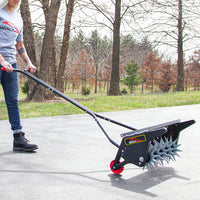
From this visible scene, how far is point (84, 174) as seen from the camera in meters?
3.14

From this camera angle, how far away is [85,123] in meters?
6.36

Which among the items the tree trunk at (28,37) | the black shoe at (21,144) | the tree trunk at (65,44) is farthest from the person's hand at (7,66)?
the tree trunk at (65,44)

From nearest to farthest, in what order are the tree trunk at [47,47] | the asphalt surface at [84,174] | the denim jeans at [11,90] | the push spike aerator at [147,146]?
the asphalt surface at [84,174] < the push spike aerator at [147,146] < the denim jeans at [11,90] < the tree trunk at [47,47]

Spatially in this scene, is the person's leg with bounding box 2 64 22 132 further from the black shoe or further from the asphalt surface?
the asphalt surface

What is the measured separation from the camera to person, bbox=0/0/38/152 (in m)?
3.73

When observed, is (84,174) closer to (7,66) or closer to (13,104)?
(13,104)

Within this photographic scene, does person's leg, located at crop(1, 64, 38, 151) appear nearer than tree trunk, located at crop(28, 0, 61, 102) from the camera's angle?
Yes

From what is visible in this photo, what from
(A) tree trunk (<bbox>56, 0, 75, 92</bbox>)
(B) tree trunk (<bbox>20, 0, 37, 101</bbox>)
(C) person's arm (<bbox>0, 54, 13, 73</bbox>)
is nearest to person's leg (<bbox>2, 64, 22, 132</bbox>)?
(C) person's arm (<bbox>0, 54, 13, 73</bbox>)

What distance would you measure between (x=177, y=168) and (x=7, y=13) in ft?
8.70

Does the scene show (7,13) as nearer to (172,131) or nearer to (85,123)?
(172,131)

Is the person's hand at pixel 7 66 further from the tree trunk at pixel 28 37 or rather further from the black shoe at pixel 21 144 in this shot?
the tree trunk at pixel 28 37

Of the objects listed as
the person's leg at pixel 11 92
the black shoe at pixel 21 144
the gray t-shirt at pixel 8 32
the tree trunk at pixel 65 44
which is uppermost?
the tree trunk at pixel 65 44

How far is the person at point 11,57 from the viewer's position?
3727 millimetres

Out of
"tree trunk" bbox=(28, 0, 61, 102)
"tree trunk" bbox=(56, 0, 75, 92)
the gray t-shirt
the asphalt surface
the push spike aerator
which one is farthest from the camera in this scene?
"tree trunk" bbox=(56, 0, 75, 92)
